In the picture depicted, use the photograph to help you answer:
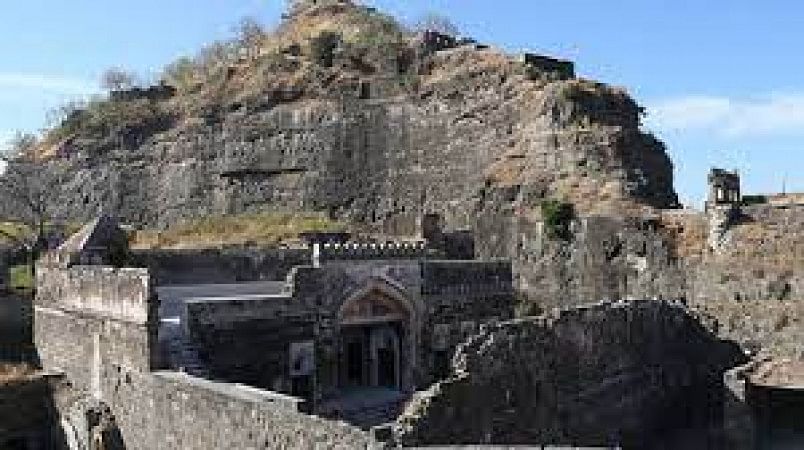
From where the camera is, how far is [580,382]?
18406mm

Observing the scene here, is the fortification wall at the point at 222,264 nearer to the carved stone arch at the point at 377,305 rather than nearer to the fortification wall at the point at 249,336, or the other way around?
the carved stone arch at the point at 377,305

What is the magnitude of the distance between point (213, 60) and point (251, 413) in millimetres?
40416

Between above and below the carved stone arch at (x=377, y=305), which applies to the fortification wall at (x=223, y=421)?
below

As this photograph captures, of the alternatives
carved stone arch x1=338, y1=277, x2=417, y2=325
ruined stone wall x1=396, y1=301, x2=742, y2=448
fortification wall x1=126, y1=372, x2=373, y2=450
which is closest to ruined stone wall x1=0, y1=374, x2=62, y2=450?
fortification wall x1=126, y1=372, x2=373, y2=450

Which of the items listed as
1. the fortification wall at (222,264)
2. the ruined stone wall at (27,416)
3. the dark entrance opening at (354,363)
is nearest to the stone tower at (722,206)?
the dark entrance opening at (354,363)

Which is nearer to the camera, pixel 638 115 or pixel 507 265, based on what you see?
pixel 507 265

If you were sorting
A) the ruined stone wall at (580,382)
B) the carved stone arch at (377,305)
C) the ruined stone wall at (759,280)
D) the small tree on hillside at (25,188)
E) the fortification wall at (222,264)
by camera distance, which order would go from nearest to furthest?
the ruined stone wall at (580,382)
the carved stone arch at (377,305)
the ruined stone wall at (759,280)
the fortification wall at (222,264)
the small tree on hillside at (25,188)

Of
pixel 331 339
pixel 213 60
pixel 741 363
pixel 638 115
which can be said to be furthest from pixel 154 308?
pixel 213 60

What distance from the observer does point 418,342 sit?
76.8 ft

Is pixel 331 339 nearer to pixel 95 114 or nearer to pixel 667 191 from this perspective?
pixel 667 191

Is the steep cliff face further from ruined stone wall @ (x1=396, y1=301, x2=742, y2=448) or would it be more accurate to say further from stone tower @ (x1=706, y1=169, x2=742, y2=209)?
ruined stone wall @ (x1=396, y1=301, x2=742, y2=448)

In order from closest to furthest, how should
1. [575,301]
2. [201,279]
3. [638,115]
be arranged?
[201,279]
[575,301]
[638,115]

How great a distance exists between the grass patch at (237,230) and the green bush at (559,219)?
26.8 ft

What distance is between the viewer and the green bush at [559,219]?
2877cm
